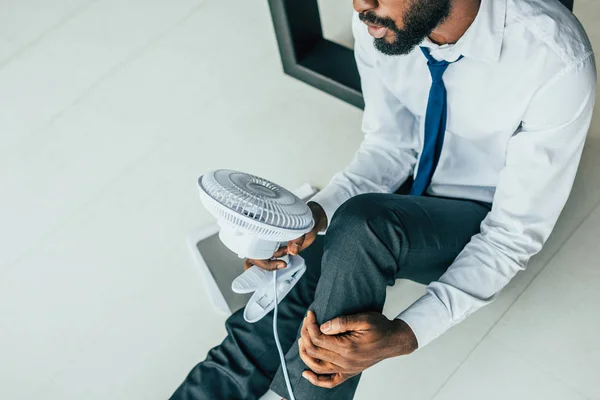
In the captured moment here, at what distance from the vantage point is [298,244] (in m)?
1.59

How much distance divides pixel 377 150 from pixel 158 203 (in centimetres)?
77

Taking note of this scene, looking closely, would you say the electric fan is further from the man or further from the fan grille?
the man

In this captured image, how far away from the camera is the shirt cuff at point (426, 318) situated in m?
1.43

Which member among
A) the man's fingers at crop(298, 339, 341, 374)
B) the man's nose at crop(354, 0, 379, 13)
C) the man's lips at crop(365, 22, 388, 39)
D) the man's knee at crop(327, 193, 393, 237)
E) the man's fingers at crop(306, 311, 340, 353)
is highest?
the man's nose at crop(354, 0, 379, 13)

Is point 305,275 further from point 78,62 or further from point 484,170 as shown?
point 78,62

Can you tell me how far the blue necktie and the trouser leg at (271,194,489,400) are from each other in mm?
81

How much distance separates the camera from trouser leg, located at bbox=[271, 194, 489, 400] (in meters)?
1.41

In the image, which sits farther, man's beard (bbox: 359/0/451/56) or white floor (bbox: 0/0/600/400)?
white floor (bbox: 0/0/600/400)

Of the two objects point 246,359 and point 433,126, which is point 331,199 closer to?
point 433,126

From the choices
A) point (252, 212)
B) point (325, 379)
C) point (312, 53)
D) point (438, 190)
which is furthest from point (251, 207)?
point (312, 53)

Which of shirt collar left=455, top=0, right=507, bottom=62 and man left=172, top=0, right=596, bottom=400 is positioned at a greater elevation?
shirt collar left=455, top=0, right=507, bottom=62

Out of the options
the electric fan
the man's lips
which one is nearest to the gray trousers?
the electric fan

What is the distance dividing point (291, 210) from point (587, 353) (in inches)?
33.8

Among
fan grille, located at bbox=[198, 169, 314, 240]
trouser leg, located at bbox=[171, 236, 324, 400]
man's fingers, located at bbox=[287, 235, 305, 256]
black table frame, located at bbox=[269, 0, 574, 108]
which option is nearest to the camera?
fan grille, located at bbox=[198, 169, 314, 240]
